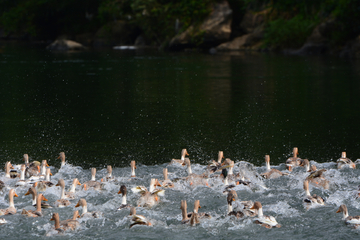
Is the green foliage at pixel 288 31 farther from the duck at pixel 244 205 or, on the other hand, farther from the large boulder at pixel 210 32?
the duck at pixel 244 205

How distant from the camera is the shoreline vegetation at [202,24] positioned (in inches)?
2598

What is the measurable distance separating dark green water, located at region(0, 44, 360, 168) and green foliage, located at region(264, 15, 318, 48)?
19.2 meters

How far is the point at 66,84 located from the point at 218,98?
47.7 feet

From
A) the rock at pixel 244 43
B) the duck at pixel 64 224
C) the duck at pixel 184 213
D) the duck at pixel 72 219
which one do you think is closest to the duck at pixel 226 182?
Answer: the duck at pixel 184 213

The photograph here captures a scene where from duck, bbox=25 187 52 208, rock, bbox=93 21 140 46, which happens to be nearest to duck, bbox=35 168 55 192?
duck, bbox=25 187 52 208

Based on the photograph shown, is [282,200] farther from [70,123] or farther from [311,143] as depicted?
[70,123]

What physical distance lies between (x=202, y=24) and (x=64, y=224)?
67930 millimetres

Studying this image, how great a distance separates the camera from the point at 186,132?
24.2 meters

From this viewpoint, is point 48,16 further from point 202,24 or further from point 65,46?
point 202,24

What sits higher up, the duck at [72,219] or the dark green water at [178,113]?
the dark green water at [178,113]

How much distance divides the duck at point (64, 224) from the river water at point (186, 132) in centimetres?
21

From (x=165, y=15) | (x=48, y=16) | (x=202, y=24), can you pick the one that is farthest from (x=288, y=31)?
(x=48, y=16)

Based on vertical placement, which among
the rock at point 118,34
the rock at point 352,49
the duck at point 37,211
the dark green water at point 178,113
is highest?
the rock at point 118,34

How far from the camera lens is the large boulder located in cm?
7688
